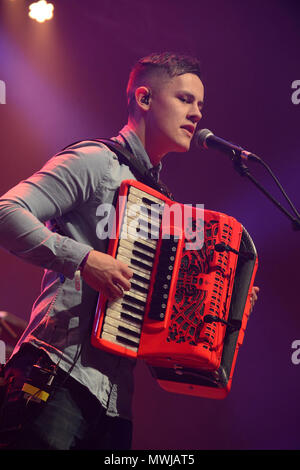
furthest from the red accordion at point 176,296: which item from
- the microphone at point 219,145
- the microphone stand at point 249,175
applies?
the microphone at point 219,145

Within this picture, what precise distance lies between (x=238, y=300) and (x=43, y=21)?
3.12 meters

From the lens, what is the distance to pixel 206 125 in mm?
4254

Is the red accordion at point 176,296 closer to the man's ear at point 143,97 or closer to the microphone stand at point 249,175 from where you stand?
the microphone stand at point 249,175

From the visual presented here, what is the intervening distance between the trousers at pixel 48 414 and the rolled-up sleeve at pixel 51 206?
31 cm

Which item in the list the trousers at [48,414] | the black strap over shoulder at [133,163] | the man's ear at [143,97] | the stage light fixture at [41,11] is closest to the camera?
the trousers at [48,414]

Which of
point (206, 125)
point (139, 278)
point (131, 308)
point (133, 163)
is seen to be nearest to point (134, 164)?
point (133, 163)

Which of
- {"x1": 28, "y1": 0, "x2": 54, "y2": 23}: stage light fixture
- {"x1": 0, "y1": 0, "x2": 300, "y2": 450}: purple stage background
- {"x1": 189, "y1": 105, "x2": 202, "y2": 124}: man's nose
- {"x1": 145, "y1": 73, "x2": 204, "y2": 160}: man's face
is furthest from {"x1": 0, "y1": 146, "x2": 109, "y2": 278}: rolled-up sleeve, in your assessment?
{"x1": 28, "y1": 0, "x2": 54, "y2": 23}: stage light fixture

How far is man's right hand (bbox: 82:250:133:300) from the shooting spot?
5.45 ft

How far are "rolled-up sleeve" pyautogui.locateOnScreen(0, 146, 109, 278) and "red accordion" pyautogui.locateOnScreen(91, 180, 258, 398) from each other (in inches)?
5.6

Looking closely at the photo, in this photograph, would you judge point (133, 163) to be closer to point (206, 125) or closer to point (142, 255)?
point (142, 255)

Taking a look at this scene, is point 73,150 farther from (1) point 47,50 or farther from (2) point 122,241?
(1) point 47,50

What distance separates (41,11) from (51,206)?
2919 mm

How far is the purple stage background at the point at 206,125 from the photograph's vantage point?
385 centimetres

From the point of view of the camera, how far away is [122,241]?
5.82 feet
